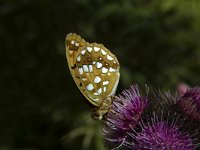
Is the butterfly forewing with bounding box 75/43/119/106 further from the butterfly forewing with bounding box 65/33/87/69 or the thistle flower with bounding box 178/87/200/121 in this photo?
the thistle flower with bounding box 178/87/200/121

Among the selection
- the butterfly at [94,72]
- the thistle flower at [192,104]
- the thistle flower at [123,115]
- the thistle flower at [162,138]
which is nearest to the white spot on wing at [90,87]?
the butterfly at [94,72]

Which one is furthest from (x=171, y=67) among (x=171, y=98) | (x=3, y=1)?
(x=171, y=98)

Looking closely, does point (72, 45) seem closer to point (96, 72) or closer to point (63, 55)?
point (96, 72)

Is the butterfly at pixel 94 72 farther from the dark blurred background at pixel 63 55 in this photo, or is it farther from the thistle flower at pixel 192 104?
the dark blurred background at pixel 63 55

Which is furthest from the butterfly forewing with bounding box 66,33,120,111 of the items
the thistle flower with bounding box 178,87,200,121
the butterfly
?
the thistle flower with bounding box 178,87,200,121

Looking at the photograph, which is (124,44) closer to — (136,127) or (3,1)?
(3,1)

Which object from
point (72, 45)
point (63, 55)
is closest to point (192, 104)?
point (72, 45)
